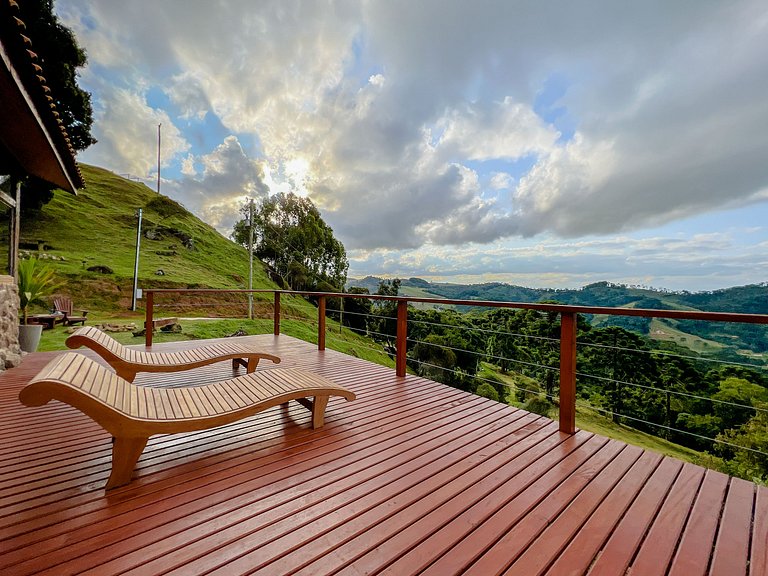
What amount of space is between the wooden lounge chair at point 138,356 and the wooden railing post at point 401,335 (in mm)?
1251

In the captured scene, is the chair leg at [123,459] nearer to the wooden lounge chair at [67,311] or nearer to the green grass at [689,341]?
the wooden lounge chair at [67,311]

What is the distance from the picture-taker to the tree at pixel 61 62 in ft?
30.1

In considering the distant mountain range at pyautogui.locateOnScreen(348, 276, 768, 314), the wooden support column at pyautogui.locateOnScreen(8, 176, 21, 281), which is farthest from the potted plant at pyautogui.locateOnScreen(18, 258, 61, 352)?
the distant mountain range at pyautogui.locateOnScreen(348, 276, 768, 314)

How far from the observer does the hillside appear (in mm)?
15180

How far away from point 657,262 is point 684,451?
15892 millimetres

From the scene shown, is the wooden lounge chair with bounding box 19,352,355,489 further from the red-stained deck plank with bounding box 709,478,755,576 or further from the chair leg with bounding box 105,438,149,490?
the red-stained deck plank with bounding box 709,478,755,576

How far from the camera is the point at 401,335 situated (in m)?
3.63

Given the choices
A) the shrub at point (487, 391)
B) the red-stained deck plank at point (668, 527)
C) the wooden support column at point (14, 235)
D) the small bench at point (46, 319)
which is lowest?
the shrub at point (487, 391)

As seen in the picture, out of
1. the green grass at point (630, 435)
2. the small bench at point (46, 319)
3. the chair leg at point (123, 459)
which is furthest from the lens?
the green grass at point (630, 435)

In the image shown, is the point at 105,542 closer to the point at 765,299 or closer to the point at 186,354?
→ the point at 186,354

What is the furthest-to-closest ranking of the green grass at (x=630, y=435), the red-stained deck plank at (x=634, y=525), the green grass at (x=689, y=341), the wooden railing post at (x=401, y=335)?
the green grass at (x=689, y=341), the green grass at (x=630, y=435), the wooden railing post at (x=401, y=335), the red-stained deck plank at (x=634, y=525)

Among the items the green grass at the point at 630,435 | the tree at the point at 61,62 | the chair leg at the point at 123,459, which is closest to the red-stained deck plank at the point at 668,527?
the chair leg at the point at 123,459

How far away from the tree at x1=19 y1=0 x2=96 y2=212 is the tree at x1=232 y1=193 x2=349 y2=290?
2057 centimetres

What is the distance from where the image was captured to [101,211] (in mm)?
24859
